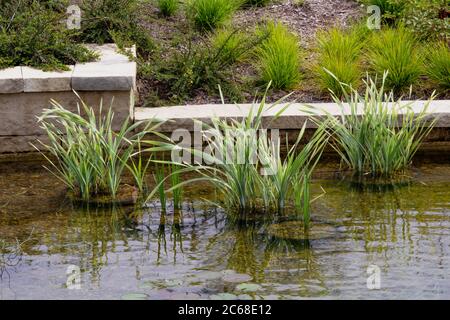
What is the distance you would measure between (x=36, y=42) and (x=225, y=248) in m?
3.11

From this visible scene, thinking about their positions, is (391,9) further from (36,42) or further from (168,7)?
(36,42)

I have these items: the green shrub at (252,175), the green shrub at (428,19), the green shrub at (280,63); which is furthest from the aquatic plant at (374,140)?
the green shrub at (428,19)

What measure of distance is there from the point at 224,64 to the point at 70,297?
4.00 m

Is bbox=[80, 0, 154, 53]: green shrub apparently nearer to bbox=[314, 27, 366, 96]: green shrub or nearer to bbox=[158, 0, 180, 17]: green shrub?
bbox=[158, 0, 180, 17]: green shrub

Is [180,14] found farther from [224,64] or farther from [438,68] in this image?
[438,68]

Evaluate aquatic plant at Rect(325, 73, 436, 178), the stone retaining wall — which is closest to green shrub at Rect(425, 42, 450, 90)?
aquatic plant at Rect(325, 73, 436, 178)

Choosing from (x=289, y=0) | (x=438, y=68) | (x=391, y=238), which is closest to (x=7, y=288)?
(x=391, y=238)

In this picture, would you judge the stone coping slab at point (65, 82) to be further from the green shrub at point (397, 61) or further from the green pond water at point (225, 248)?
the green shrub at point (397, 61)

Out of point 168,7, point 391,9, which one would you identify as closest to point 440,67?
point 391,9

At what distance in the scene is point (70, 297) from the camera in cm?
488

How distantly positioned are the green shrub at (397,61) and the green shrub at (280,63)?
0.65 metres

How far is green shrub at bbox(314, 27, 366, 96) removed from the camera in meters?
8.26

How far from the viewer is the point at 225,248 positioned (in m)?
5.55

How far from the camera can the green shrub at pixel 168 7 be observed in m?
9.54
